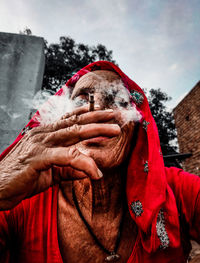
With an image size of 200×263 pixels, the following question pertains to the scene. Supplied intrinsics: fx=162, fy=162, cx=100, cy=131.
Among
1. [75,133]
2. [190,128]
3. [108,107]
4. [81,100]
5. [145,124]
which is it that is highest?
[190,128]

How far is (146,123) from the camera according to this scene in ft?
6.05

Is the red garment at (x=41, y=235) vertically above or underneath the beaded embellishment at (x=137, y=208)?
underneath

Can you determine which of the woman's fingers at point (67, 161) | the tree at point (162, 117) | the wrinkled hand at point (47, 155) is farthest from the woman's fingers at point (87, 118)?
the tree at point (162, 117)

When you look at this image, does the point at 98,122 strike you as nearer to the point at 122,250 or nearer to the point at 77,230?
the point at 77,230

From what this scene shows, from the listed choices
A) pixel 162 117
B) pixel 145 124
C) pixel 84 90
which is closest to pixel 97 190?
pixel 145 124

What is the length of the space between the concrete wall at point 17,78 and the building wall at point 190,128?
7.27 m

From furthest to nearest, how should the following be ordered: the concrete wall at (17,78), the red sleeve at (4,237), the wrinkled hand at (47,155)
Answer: the concrete wall at (17,78) < the red sleeve at (4,237) < the wrinkled hand at (47,155)

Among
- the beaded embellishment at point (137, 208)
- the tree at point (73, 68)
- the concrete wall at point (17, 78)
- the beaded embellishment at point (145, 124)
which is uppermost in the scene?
the tree at point (73, 68)

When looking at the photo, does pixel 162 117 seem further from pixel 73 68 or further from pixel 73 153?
pixel 73 153

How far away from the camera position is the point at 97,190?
1.83 meters

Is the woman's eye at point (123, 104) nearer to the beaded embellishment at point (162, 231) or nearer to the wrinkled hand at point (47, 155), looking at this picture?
the wrinkled hand at point (47, 155)

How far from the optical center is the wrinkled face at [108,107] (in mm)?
1681

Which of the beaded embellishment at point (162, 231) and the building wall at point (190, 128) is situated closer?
the beaded embellishment at point (162, 231)

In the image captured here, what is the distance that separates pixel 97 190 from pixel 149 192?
0.58 meters
